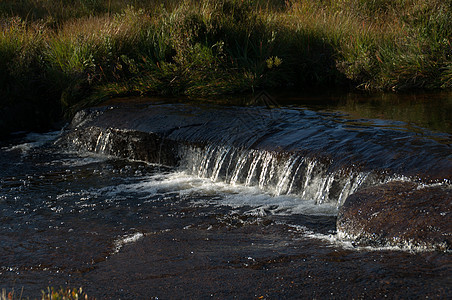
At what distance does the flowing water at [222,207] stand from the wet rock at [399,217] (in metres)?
0.13

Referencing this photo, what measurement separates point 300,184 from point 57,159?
4732mm

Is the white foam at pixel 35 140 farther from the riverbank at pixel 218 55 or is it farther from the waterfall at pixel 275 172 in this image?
the waterfall at pixel 275 172

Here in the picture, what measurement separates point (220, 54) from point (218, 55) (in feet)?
0.23

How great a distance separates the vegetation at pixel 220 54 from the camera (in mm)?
11766

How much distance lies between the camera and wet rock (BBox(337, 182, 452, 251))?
4.84 metres

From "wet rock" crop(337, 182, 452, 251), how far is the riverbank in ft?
20.7

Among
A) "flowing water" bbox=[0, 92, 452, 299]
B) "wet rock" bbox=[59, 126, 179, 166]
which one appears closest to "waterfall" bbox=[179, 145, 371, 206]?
"flowing water" bbox=[0, 92, 452, 299]

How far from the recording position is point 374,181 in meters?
6.45

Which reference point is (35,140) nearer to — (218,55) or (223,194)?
(218,55)

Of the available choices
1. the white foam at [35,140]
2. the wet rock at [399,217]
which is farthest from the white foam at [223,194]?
the white foam at [35,140]

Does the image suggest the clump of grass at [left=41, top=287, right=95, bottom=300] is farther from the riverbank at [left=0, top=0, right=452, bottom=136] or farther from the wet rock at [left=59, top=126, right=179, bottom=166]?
the riverbank at [left=0, top=0, right=452, bottom=136]

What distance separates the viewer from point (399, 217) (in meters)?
5.18

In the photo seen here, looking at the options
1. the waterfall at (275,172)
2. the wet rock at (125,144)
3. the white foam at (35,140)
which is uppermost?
the waterfall at (275,172)

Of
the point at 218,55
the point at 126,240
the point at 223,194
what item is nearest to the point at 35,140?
the point at 218,55
